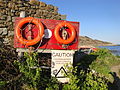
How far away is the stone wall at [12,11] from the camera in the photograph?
434 cm

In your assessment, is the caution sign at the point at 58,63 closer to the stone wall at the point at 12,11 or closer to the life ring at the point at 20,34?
the life ring at the point at 20,34

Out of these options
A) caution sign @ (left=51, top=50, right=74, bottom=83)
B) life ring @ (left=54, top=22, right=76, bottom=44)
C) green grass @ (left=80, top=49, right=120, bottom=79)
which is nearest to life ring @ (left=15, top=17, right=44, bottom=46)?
life ring @ (left=54, top=22, right=76, bottom=44)

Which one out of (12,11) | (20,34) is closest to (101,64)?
(20,34)

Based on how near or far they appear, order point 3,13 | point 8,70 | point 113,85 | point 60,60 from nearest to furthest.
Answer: point 8,70 → point 60,60 → point 3,13 → point 113,85

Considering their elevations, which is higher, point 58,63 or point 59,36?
point 59,36

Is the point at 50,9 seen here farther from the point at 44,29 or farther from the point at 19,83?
the point at 19,83

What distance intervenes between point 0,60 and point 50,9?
2.65m

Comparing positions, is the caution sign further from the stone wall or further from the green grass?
the green grass

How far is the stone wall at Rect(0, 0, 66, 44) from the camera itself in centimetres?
434

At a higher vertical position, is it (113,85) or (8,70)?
(8,70)

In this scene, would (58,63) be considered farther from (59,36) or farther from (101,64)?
(101,64)

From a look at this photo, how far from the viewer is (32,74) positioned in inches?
123

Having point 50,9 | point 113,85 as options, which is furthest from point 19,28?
point 113,85

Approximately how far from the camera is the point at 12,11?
4504mm
